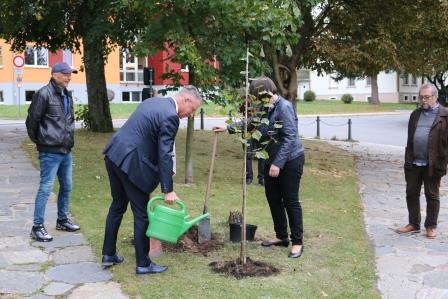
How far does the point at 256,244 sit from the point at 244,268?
37.7 inches

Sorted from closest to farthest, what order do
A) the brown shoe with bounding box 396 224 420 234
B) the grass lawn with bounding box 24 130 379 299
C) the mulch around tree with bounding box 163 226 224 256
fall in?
1. the grass lawn with bounding box 24 130 379 299
2. the mulch around tree with bounding box 163 226 224 256
3. the brown shoe with bounding box 396 224 420 234

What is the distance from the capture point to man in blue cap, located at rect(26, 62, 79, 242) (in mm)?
6371

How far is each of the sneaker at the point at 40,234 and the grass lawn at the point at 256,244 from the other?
444mm

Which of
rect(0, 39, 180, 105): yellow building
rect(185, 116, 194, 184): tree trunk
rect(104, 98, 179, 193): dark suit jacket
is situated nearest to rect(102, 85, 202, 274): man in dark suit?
rect(104, 98, 179, 193): dark suit jacket

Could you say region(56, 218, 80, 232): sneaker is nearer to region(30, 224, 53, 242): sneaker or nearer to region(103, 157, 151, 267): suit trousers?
region(30, 224, 53, 242): sneaker

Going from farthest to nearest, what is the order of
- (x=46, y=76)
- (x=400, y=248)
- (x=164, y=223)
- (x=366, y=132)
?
1. (x=46, y=76)
2. (x=366, y=132)
3. (x=400, y=248)
4. (x=164, y=223)

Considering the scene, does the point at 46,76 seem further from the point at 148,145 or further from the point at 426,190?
the point at 148,145

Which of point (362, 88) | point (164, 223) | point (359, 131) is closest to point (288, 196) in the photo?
point (164, 223)

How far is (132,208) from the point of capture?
5.43 m

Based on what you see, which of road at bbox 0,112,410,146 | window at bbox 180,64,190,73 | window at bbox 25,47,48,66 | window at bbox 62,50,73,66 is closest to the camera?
window at bbox 180,64,190,73

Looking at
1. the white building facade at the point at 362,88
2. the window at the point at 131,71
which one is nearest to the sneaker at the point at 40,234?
the window at the point at 131,71

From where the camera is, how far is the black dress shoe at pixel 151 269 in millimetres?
5480

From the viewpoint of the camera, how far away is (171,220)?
538cm

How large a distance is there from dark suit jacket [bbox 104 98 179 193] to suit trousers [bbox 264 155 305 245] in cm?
139
